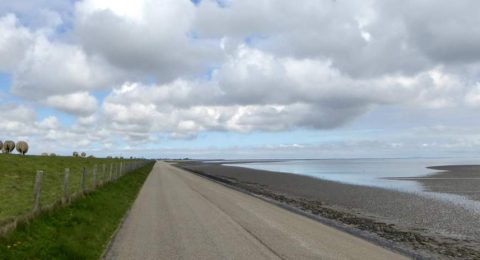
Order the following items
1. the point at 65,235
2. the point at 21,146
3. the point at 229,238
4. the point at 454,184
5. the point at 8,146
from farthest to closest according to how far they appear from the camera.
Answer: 1. the point at 21,146
2. the point at 8,146
3. the point at 454,184
4. the point at 229,238
5. the point at 65,235

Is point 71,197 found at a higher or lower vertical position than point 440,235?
higher

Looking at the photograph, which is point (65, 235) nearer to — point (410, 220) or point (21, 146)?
point (410, 220)

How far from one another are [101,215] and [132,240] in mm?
5111

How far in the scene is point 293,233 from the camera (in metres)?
17.3

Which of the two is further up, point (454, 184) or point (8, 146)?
point (8, 146)

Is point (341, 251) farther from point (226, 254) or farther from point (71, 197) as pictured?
point (71, 197)

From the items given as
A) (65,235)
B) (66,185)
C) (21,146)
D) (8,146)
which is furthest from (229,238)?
(8,146)

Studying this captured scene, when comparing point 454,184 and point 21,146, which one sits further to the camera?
point 21,146

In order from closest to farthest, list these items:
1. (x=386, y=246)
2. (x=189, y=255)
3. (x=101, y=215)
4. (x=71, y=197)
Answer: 1. (x=189, y=255)
2. (x=386, y=246)
3. (x=101, y=215)
4. (x=71, y=197)

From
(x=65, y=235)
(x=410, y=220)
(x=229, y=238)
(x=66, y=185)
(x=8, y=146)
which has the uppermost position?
Result: (x=8, y=146)

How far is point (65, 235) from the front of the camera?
45.8ft

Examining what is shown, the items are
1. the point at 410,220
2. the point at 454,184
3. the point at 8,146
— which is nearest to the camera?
the point at 410,220

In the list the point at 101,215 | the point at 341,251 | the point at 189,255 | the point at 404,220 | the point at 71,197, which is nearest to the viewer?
the point at 189,255

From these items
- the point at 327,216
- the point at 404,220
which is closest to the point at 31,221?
the point at 327,216
